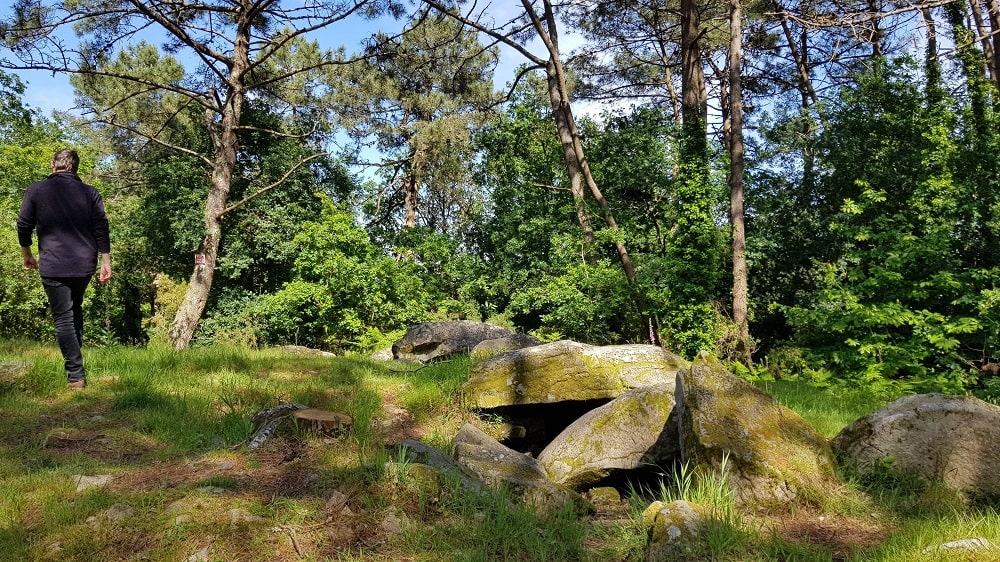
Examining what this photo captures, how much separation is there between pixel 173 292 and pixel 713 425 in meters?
22.9

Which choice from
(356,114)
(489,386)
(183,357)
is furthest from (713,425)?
(356,114)

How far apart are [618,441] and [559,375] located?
4.54ft

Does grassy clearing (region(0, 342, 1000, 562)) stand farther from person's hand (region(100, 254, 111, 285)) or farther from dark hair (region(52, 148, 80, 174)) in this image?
dark hair (region(52, 148, 80, 174))

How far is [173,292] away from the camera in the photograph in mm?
21766

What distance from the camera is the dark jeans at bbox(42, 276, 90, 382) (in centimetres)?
503

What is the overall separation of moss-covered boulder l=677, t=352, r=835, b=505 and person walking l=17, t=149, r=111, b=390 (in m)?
5.27

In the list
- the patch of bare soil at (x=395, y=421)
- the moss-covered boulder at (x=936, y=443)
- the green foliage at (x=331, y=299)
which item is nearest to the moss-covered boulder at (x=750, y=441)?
the moss-covered boulder at (x=936, y=443)

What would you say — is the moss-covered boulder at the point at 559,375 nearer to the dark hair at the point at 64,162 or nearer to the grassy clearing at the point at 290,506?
the grassy clearing at the point at 290,506

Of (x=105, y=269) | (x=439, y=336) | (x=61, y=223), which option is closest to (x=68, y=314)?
(x=105, y=269)

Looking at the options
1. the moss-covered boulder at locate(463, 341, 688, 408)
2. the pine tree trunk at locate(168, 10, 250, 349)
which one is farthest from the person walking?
the pine tree trunk at locate(168, 10, 250, 349)

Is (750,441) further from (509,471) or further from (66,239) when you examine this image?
(66,239)

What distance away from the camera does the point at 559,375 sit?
21.8 ft

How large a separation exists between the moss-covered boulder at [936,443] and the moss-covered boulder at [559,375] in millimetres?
2313

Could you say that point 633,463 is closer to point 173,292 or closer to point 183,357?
point 183,357
